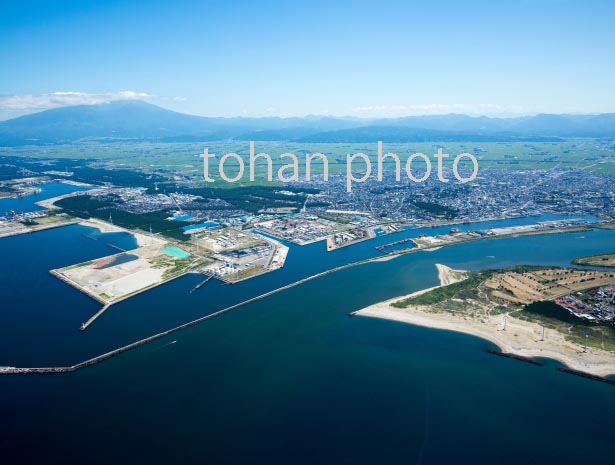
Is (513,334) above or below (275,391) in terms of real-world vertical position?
above

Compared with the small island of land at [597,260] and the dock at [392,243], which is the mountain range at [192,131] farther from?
the small island of land at [597,260]

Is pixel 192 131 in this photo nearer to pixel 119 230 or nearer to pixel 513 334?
pixel 119 230

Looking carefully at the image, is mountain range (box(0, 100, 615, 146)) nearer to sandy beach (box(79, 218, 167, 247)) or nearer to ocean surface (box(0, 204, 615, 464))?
sandy beach (box(79, 218, 167, 247))

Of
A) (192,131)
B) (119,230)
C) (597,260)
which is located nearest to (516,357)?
(597,260)

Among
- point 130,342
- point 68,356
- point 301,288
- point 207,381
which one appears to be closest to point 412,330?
point 301,288

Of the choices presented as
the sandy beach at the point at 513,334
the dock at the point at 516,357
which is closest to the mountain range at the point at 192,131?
the sandy beach at the point at 513,334
